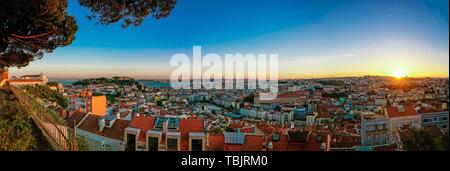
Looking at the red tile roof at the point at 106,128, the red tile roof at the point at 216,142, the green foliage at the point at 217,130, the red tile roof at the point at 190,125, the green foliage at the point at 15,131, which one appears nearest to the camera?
the green foliage at the point at 15,131

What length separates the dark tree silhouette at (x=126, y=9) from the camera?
4.92 metres

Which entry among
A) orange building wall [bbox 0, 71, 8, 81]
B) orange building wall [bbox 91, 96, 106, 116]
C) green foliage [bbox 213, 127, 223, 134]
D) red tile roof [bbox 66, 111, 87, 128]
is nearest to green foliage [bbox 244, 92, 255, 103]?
green foliage [bbox 213, 127, 223, 134]

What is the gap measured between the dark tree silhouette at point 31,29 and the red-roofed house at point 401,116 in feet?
15.0

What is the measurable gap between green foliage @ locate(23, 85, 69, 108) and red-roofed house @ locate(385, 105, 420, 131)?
5445 mm

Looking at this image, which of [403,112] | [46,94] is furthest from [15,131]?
[403,112]

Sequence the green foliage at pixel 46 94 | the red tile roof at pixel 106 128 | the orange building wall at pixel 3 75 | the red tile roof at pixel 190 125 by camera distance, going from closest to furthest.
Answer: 1. the red tile roof at pixel 190 125
2. the red tile roof at pixel 106 128
3. the green foliage at pixel 46 94
4. the orange building wall at pixel 3 75

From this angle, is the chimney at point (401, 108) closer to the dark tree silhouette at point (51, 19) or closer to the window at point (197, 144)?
the window at point (197, 144)

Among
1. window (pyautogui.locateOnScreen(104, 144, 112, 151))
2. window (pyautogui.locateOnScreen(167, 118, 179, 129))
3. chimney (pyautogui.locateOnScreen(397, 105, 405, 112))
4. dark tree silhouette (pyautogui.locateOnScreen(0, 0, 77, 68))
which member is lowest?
window (pyautogui.locateOnScreen(104, 144, 112, 151))

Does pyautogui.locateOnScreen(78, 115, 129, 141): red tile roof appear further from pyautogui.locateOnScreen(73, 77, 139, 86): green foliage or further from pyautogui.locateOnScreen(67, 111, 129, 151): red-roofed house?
pyautogui.locateOnScreen(73, 77, 139, 86): green foliage

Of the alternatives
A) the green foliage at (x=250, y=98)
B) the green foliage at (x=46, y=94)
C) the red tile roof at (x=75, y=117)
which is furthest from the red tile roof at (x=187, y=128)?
the green foliage at (x=46, y=94)

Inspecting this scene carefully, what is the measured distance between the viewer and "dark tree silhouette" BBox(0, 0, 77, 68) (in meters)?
4.38
